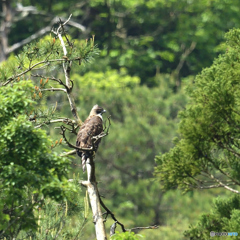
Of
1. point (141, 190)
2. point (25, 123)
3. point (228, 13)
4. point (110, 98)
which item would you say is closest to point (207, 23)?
point (228, 13)

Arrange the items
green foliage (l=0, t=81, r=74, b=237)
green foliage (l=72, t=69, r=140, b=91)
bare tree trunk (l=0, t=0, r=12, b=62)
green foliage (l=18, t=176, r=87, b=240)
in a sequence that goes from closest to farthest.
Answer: green foliage (l=0, t=81, r=74, b=237), green foliage (l=18, t=176, r=87, b=240), green foliage (l=72, t=69, r=140, b=91), bare tree trunk (l=0, t=0, r=12, b=62)

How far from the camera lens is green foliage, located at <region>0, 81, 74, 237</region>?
13.8 ft

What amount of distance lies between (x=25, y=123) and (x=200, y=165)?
13.1 feet

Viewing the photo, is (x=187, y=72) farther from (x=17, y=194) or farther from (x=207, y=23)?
(x=17, y=194)

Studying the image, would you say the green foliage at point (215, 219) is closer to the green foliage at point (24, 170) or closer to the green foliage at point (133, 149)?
the green foliage at point (24, 170)

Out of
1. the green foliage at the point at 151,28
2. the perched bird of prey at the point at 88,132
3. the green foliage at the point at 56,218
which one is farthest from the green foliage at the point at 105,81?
the green foliage at the point at 56,218

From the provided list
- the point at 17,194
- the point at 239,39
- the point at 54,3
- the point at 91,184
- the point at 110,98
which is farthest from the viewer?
the point at 54,3

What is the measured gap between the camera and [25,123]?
14.0 ft

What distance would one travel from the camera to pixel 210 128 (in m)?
7.35

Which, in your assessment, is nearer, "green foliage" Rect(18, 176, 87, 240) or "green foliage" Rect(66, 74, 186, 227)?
"green foliage" Rect(18, 176, 87, 240)

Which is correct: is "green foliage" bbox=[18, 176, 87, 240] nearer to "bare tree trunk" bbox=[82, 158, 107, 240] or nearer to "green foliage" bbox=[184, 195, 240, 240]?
"bare tree trunk" bbox=[82, 158, 107, 240]

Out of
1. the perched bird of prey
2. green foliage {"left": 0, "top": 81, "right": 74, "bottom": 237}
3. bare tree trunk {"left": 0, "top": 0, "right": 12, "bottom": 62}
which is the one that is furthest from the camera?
bare tree trunk {"left": 0, "top": 0, "right": 12, "bottom": 62}

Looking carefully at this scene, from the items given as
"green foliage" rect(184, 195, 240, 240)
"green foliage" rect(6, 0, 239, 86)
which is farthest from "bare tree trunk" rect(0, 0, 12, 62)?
"green foliage" rect(184, 195, 240, 240)

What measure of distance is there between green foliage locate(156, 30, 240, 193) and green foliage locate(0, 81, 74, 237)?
3185 mm
